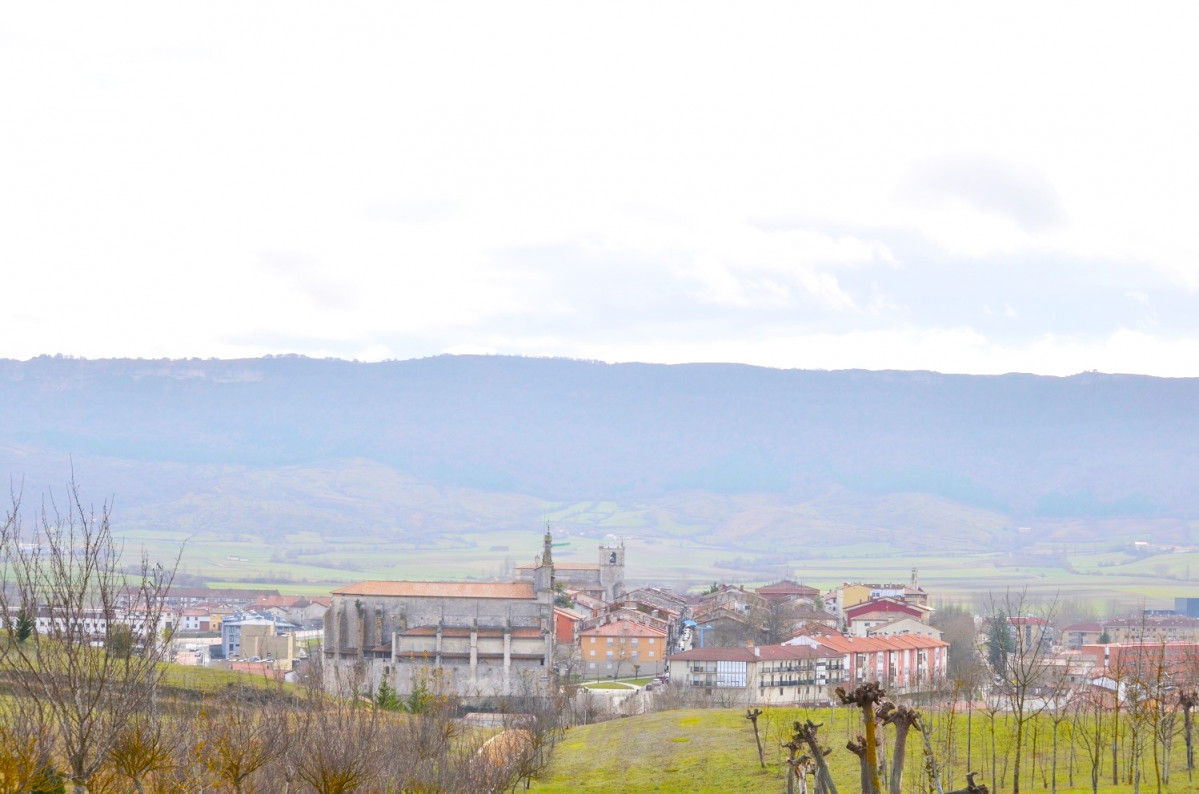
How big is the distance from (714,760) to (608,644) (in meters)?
56.6

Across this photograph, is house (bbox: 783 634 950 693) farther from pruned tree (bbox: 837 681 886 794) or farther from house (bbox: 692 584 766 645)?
pruned tree (bbox: 837 681 886 794)

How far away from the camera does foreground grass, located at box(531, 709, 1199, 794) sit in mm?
38375

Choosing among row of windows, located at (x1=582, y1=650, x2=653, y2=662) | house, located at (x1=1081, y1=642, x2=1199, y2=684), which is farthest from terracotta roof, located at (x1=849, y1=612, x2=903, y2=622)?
row of windows, located at (x1=582, y1=650, x2=653, y2=662)

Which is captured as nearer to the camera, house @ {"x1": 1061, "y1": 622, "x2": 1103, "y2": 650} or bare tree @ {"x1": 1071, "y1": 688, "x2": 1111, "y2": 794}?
bare tree @ {"x1": 1071, "y1": 688, "x2": 1111, "y2": 794}

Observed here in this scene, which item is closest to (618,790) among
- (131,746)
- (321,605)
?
(131,746)

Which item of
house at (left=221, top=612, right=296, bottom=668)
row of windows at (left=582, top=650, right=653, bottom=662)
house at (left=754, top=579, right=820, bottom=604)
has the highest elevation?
house at (left=754, top=579, right=820, bottom=604)

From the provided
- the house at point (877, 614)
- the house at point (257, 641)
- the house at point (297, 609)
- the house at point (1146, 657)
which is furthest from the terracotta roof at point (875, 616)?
the house at point (297, 609)

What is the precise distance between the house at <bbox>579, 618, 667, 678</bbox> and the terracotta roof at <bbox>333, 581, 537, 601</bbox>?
29.5ft

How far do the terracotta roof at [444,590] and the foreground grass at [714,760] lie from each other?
32311 mm

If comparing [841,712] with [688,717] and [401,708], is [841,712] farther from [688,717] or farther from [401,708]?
[401,708]

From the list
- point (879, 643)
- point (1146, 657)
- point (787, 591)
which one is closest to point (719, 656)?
point (879, 643)

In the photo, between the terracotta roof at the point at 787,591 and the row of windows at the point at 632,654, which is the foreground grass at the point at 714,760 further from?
the terracotta roof at the point at 787,591

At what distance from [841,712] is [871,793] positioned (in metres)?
48.7

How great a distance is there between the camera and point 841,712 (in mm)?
61781
